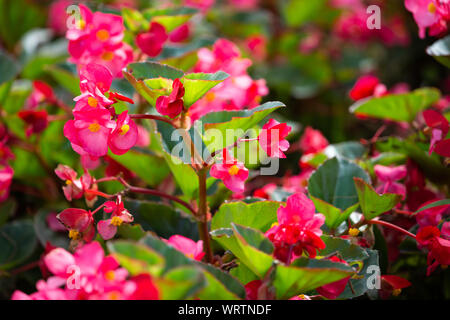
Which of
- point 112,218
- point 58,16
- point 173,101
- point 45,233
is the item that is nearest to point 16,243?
point 45,233

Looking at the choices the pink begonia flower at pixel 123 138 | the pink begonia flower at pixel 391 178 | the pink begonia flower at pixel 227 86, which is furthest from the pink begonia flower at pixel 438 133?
the pink begonia flower at pixel 123 138

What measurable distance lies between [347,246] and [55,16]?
1.27 m

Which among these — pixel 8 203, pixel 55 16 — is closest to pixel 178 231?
pixel 8 203

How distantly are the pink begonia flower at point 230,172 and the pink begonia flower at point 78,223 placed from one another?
16 cm

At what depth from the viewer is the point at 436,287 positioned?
0.77m

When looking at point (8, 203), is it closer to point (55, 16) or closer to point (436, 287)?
point (436, 287)

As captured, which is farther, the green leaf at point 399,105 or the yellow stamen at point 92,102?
the green leaf at point 399,105

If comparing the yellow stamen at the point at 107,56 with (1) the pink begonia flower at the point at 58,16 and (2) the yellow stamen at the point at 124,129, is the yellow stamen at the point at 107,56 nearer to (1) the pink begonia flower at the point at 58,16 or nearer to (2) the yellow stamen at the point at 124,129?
(2) the yellow stamen at the point at 124,129

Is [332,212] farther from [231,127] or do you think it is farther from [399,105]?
[399,105]

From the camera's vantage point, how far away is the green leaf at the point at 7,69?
953 mm

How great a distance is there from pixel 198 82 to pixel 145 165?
29 cm

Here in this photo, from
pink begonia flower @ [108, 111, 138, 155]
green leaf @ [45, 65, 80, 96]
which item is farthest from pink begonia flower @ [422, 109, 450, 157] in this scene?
green leaf @ [45, 65, 80, 96]

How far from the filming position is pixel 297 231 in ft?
1.78

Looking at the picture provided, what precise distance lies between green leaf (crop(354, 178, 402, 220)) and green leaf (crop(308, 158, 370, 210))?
8 centimetres
